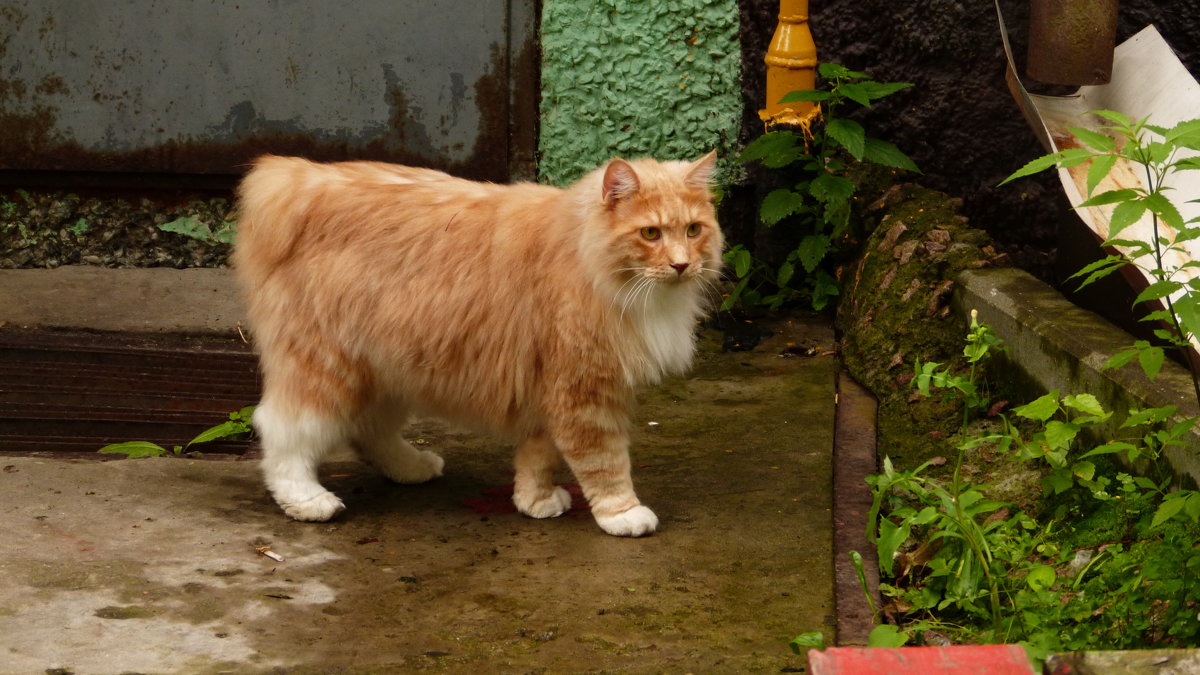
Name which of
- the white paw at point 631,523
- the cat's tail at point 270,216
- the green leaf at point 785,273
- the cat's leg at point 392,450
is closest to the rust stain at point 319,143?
the green leaf at point 785,273

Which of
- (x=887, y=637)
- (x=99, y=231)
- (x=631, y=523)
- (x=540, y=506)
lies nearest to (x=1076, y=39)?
(x=631, y=523)

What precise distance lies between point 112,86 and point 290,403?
2.40 metres

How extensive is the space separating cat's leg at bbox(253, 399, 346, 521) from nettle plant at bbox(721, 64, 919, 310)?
214 cm

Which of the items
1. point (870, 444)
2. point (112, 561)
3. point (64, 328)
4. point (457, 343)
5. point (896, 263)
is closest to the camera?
point (112, 561)

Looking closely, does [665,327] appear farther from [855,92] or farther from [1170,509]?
[855,92]

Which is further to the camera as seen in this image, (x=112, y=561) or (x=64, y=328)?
(x=64, y=328)

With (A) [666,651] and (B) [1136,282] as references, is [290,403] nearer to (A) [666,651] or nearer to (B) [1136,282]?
(A) [666,651]

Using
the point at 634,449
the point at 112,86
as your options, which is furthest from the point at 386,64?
the point at 634,449

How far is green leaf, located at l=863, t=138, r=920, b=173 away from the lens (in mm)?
5023

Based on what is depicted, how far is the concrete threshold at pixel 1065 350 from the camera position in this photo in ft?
10.5

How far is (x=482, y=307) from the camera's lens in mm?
3594

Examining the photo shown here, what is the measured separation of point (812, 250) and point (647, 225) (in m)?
1.93

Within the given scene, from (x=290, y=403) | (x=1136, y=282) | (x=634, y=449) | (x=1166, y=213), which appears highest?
(x=1166, y=213)

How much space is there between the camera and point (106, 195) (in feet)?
18.1
